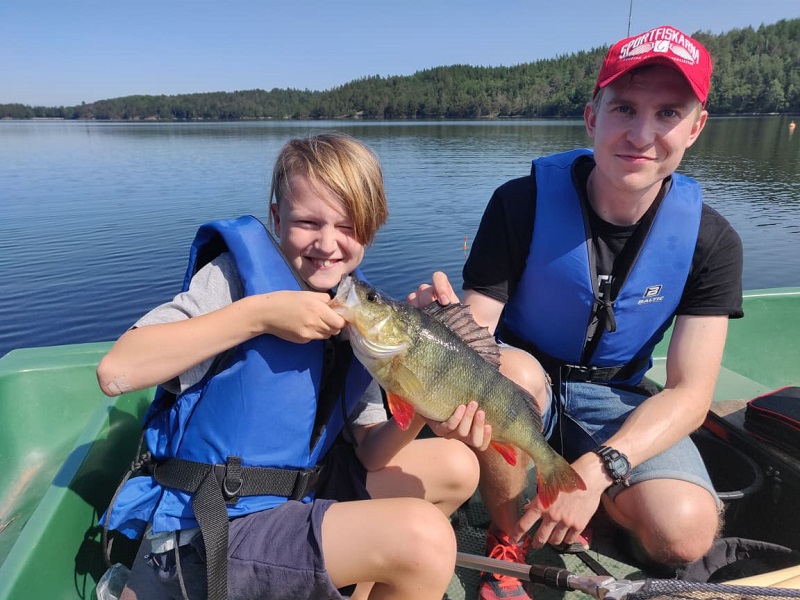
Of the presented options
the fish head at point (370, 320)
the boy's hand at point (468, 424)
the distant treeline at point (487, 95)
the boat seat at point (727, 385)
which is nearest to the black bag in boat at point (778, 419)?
the boat seat at point (727, 385)

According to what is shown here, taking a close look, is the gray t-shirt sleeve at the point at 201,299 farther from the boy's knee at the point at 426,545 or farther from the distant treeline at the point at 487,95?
the distant treeline at the point at 487,95

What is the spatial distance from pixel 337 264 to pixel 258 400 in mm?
767

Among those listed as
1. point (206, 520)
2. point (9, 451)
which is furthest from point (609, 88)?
point (9, 451)

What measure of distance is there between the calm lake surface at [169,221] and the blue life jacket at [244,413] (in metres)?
1.10

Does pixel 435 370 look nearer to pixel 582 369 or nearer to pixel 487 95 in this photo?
pixel 582 369

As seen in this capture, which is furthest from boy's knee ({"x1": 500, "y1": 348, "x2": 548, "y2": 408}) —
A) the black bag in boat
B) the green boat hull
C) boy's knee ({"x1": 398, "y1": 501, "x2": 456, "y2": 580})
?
the green boat hull

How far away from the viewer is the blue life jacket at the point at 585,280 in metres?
3.35

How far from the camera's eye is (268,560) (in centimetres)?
221

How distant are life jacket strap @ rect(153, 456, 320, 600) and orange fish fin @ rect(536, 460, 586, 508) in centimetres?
110

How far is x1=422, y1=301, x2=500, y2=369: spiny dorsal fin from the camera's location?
269cm

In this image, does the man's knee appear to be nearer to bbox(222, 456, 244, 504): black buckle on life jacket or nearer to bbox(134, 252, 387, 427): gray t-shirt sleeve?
bbox(222, 456, 244, 504): black buckle on life jacket

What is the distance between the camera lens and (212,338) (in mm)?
2230

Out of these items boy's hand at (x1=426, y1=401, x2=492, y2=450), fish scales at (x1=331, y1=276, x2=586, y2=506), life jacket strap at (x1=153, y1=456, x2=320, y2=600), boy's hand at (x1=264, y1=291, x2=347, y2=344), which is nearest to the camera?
life jacket strap at (x1=153, y1=456, x2=320, y2=600)

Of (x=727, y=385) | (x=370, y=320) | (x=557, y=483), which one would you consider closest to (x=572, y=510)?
(x=557, y=483)
